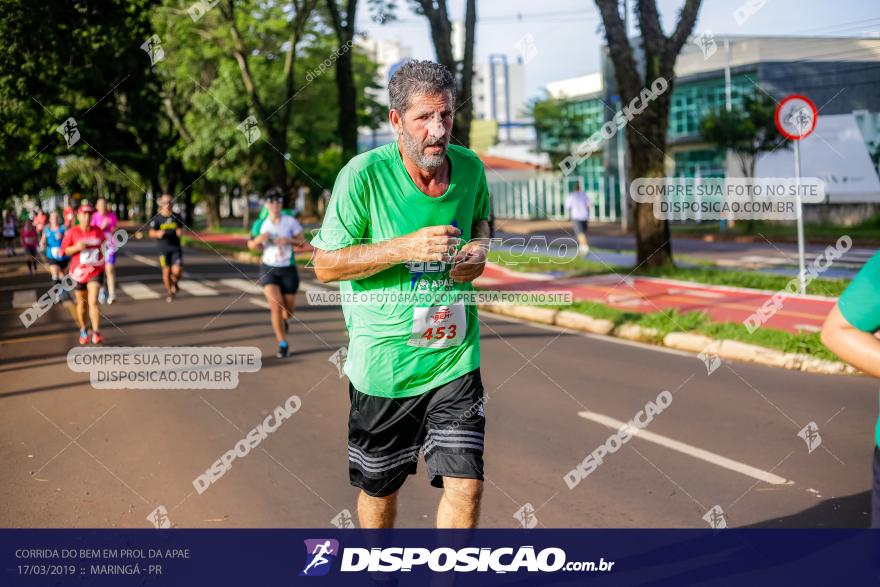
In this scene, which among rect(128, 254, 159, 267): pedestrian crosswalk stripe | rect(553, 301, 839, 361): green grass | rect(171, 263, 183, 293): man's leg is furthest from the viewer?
rect(128, 254, 159, 267): pedestrian crosswalk stripe

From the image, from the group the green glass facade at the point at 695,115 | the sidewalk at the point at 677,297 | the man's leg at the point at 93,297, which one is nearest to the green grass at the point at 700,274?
the sidewalk at the point at 677,297

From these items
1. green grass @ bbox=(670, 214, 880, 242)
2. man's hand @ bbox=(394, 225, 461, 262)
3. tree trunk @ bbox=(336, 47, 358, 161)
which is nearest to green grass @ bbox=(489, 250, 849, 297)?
tree trunk @ bbox=(336, 47, 358, 161)

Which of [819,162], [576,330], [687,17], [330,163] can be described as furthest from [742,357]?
[330,163]

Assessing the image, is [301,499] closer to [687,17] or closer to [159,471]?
[159,471]

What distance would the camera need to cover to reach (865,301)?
102 inches

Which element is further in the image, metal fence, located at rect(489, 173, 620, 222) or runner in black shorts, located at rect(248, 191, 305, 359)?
metal fence, located at rect(489, 173, 620, 222)

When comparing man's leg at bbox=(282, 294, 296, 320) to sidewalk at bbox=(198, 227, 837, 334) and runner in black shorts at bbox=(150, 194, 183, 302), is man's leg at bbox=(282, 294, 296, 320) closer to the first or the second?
sidewalk at bbox=(198, 227, 837, 334)

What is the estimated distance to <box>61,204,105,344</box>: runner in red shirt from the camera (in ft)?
37.7

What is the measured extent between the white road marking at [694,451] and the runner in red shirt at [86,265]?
262 inches

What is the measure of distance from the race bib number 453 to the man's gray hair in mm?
741

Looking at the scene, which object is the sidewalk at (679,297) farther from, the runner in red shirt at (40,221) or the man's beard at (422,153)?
the runner in red shirt at (40,221)

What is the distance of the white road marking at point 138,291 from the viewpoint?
18.9 meters

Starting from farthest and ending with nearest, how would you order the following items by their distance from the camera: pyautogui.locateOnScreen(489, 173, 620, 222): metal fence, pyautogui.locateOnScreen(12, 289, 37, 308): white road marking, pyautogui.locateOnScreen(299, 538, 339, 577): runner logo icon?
pyautogui.locateOnScreen(489, 173, 620, 222): metal fence → pyautogui.locateOnScreen(12, 289, 37, 308): white road marking → pyautogui.locateOnScreen(299, 538, 339, 577): runner logo icon

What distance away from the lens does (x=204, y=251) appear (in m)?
37.7
